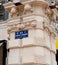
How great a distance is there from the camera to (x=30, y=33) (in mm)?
8789

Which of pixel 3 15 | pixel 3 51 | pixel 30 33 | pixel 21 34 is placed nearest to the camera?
pixel 30 33

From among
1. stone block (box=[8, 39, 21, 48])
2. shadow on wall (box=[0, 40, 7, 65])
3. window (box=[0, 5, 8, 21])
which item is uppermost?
window (box=[0, 5, 8, 21])

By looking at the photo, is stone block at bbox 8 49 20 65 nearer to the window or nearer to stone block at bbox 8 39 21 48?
stone block at bbox 8 39 21 48

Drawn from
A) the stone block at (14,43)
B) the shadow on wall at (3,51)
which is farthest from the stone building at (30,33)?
the shadow on wall at (3,51)

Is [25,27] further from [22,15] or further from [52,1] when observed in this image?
[52,1]

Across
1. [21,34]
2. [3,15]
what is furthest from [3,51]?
[3,15]

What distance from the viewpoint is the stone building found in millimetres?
8602

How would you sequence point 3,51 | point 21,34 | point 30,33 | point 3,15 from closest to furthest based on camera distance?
point 30,33 < point 21,34 < point 3,51 < point 3,15

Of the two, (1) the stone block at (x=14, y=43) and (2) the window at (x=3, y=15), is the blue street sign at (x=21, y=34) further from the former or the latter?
(2) the window at (x=3, y=15)

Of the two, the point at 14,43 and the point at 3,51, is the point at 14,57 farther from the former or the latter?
Answer: the point at 3,51

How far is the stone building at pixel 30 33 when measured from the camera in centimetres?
860

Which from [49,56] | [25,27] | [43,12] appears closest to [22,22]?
[25,27]

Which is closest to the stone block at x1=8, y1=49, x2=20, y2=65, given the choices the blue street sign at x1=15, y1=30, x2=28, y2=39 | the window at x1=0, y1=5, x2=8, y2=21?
the blue street sign at x1=15, y1=30, x2=28, y2=39

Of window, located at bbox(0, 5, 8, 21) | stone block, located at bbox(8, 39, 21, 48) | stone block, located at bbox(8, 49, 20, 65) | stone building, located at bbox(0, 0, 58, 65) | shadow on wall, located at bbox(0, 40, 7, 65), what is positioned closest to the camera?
stone building, located at bbox(0, 0, 58, 65)
